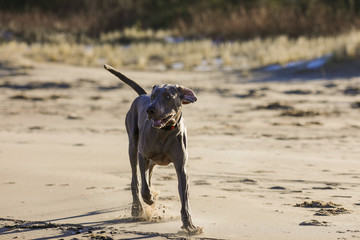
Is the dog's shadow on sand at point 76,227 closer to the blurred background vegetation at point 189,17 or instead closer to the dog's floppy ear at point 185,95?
the dog's floppy ear at point 185,95

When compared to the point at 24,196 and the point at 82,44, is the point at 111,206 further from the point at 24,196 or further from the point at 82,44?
the point at 82,44

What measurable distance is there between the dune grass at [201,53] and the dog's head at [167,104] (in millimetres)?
13985

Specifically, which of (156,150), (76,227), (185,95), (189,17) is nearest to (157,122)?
(185,95)

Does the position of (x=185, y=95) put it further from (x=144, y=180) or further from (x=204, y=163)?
(x=204, y=163)

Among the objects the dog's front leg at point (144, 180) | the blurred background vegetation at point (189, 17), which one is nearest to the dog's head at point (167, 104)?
the dog's front leg at point (144, 180)

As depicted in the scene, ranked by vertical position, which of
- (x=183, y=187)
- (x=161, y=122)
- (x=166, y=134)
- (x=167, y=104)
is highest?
(x=167, y=104)

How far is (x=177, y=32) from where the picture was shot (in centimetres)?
3056

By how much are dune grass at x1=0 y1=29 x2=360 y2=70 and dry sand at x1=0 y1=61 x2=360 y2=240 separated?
3090mm

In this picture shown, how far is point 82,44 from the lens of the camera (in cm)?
2852

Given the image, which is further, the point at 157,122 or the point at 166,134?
the point at 166,134

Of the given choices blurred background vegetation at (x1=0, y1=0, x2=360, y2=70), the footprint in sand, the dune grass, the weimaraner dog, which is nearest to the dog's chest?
the weimaraner dog

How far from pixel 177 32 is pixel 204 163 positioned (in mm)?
21672

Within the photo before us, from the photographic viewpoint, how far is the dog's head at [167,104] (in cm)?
551

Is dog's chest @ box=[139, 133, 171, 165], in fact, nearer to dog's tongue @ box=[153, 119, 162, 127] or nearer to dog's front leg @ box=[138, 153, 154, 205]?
dog's front leg @ box=[138, 153, 154, 205]
